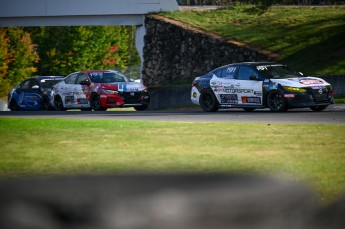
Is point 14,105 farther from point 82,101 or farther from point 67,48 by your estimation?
point 67,48

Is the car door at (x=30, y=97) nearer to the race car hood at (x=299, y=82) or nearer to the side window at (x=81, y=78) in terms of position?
the side window at (x=81, y=78)

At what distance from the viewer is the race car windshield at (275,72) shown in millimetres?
22447

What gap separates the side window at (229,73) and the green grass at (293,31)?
8617 millimetres

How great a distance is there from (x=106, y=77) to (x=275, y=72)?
283 inches

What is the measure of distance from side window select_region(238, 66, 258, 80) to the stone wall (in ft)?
45.8

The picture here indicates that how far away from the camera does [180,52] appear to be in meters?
41.4

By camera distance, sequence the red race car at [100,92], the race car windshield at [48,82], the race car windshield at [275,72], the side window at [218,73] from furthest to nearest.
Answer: the race car windshield at [48,82] → the red race car at [100,92] → the side window at [218,73] → the race car windshield at [275,72]

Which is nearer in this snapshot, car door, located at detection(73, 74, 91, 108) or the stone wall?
car door, located at detection(73, 74, 91, 108)

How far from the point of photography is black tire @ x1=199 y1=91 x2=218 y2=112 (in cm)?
2362

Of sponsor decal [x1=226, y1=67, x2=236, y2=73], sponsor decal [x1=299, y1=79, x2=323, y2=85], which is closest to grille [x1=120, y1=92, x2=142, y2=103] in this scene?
sponsor decal [x1=226, y1=67, x2=236, y2=73]

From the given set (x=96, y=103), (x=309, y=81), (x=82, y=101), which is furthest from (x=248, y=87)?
(x=82, y=101)

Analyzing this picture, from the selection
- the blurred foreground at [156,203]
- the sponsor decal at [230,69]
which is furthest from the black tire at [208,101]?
the blurred foreground at [156,203]

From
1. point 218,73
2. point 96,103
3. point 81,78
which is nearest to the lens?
point 218,73

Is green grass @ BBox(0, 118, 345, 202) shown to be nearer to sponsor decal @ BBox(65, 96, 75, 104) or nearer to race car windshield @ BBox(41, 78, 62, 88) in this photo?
sponsor decal @ BBox(65, 96, 75, 104)
